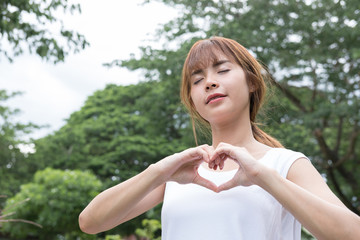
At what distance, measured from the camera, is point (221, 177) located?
5.45 feet

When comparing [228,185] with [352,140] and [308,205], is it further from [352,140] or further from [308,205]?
[352,140]

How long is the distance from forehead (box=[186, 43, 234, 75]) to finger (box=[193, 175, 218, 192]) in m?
A: 0.45

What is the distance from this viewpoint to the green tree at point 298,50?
1002 cm

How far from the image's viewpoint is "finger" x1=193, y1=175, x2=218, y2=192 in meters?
1.52

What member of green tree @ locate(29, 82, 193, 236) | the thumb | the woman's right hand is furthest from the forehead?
green tree @ locate(29, 82, 193, 236)

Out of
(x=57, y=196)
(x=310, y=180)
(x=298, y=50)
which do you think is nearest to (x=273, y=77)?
(x=298, y=50)

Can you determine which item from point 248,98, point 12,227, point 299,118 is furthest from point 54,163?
point 248,98

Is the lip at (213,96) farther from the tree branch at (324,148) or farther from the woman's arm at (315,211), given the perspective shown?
the tree branch at (324,148)

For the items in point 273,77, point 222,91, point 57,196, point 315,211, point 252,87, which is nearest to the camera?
point 315,211

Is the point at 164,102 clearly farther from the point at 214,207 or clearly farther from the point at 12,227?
the point at 214,207

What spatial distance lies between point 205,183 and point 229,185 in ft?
0.31

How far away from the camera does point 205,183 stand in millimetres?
1544

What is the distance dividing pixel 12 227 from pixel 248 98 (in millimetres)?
14323

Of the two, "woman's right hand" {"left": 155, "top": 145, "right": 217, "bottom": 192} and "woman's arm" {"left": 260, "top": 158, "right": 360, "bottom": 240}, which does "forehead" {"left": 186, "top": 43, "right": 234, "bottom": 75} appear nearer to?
"woman's right hand" {"left": 155, "top": 145, "right": 217, "bottom": 192}
